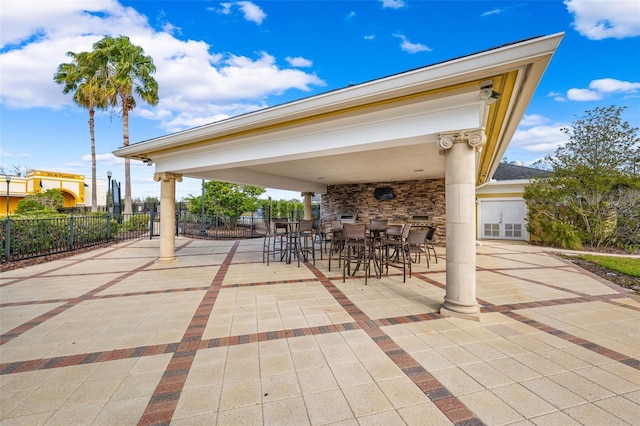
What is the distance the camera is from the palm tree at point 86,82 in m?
12.2

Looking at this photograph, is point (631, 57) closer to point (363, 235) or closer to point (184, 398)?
point (363, 235)

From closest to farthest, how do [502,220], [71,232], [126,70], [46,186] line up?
[71,232] → [126,70] → [502,220] → [46,186]

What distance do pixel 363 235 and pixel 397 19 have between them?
18.6ft

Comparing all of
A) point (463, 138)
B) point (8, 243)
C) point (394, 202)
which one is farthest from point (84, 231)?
point (463, 138)

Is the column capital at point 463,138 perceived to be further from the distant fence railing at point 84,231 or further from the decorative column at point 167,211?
the distant fence railing at point 84,231

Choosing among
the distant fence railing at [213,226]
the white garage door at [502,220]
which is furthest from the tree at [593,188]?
the distant fence railing at [213,226]

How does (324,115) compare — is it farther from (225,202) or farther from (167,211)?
(225,202)

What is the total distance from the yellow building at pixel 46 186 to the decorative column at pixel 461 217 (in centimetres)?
2832

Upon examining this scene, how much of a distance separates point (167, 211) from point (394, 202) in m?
7.69

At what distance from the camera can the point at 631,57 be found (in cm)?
801

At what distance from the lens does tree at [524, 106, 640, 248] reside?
9.18 metres

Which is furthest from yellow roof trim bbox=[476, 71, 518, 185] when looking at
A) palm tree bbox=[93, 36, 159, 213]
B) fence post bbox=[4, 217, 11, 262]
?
palm tree bbox=[93, 36, 159, 213]

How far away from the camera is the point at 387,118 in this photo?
3441 mm

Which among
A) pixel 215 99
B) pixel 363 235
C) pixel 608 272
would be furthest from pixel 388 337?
pixel 215 99
